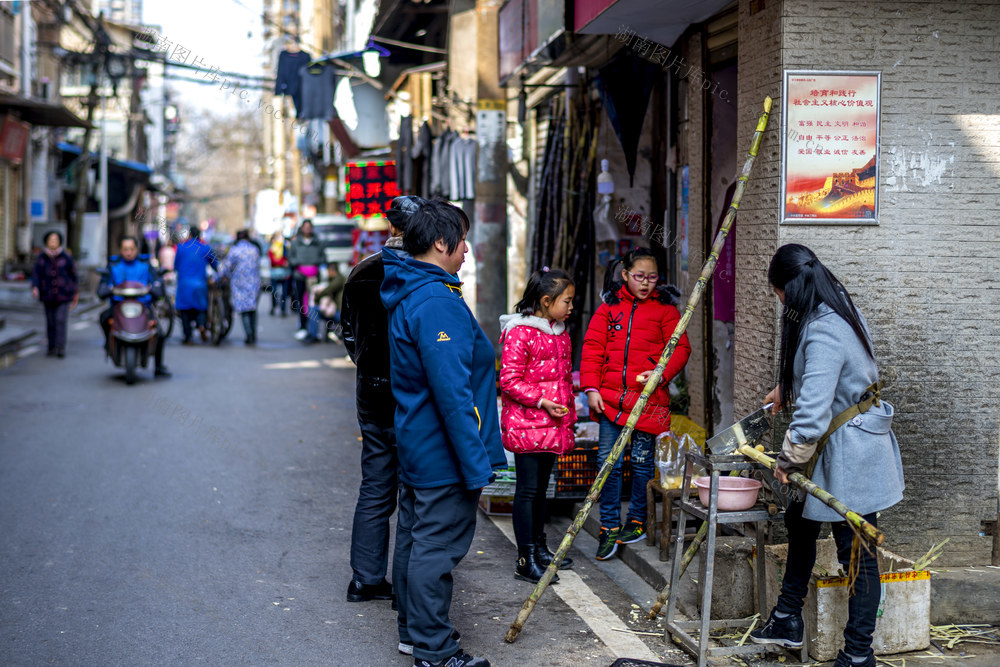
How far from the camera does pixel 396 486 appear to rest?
17.3 feet

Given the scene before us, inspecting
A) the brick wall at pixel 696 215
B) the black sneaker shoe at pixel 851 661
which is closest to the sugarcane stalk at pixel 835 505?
the black sneaker shoe at pixel 851 661

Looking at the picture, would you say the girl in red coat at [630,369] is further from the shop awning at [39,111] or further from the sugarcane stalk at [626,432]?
the shop awning at [39,111]

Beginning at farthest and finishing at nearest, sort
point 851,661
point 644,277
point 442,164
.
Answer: point 442,164
point 644,277
point 851,661

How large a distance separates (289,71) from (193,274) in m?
4.76

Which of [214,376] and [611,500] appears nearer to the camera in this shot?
[611,500]

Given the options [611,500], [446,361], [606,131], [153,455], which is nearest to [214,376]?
[153,455]

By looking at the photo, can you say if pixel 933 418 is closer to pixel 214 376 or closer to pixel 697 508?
pixel 697 508

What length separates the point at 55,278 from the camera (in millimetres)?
14797

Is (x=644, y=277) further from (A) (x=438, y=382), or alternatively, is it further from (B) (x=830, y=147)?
(A) (x=438, y=382)

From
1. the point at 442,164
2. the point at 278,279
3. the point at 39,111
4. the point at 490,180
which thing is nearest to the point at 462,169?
the point at 490,180

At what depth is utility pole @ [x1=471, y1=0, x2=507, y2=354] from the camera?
1294 centimetres

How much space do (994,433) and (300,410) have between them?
7.62m

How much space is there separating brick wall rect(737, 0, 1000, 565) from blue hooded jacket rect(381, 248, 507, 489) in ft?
5.78

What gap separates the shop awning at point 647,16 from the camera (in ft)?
20.6
